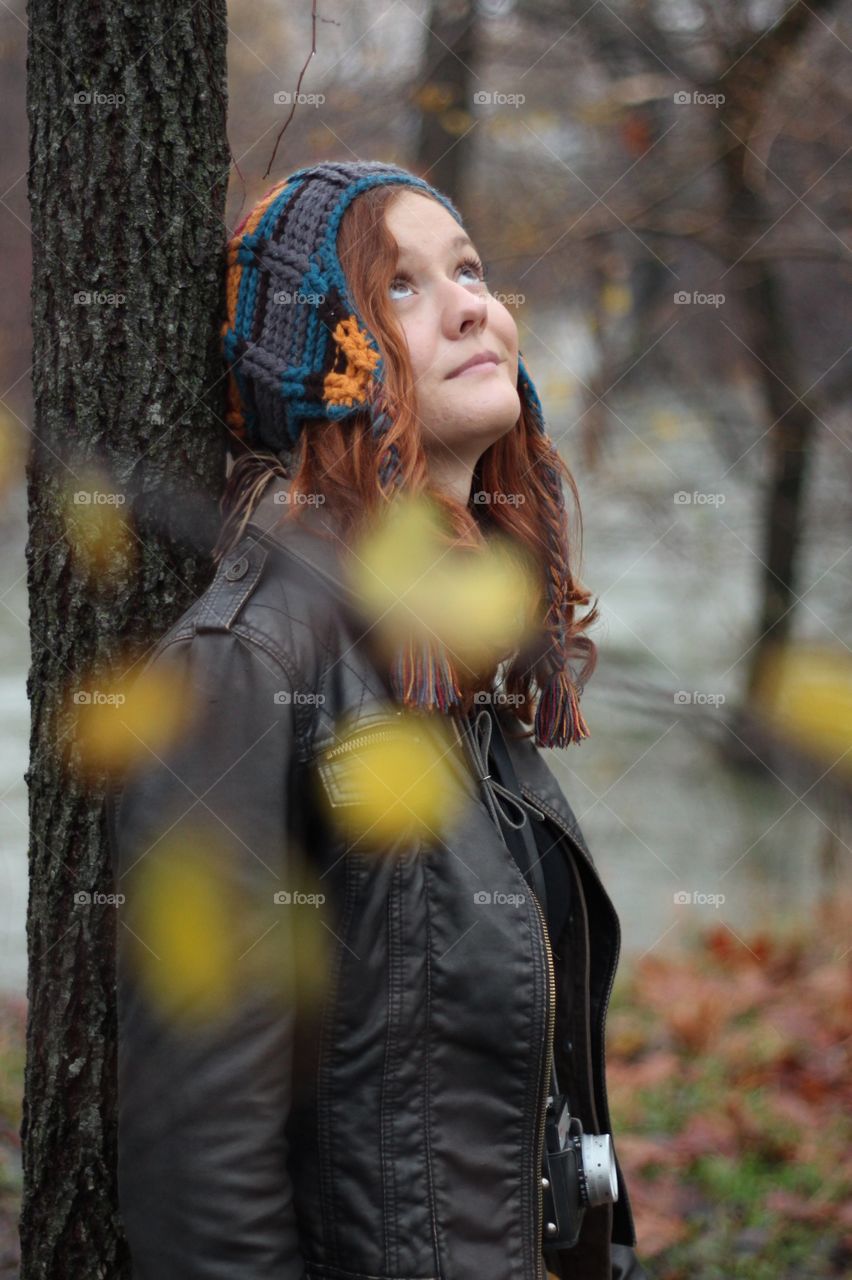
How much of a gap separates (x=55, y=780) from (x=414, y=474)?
0.77 m

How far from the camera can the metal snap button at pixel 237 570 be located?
1.54 metres

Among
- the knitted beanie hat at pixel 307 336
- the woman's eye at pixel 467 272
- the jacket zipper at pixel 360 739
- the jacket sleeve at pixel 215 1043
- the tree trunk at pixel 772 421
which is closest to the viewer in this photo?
the jacket sleeve at pixel 215 1043

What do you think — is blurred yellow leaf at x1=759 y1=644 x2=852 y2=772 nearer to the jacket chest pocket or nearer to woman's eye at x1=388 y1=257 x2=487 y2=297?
woman's eye at x1=388 y1=257 x2=487 y2=297

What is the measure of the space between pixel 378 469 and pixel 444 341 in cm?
23

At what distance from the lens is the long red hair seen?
162 cm

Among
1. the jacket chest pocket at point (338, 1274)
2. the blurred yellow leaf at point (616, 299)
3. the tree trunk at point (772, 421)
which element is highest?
the blurred yellow leaf at point (616, 299)

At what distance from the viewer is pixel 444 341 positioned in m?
1.70

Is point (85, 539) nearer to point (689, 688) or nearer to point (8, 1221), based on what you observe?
point (8, 1221)

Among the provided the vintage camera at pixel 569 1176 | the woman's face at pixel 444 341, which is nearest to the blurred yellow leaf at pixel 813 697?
the vintage camera at pixel 569 1176

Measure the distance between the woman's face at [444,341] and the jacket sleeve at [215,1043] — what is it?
463 mm

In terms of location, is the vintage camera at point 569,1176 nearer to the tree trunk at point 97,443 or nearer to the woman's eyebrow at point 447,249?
the tree trunk at point 97,443

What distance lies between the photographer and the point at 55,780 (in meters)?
1.90

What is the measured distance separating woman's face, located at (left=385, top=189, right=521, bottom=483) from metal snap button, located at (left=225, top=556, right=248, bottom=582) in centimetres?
33

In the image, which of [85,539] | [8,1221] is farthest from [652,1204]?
[85,539]
